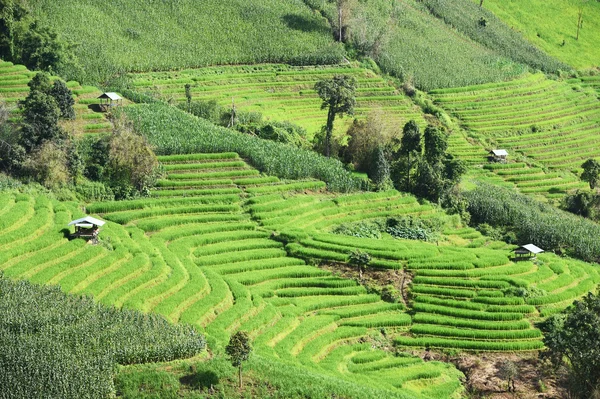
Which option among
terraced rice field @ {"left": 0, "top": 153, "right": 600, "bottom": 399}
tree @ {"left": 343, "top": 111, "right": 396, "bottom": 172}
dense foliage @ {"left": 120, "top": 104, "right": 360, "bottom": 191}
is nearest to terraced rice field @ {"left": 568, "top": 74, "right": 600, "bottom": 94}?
tree @ {"left": 343, "top": 111, "right": 396, "bottom": 172}

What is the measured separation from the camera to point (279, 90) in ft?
370

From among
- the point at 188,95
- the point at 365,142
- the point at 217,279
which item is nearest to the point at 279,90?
the point at 188,95

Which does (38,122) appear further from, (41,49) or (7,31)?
(7,31)

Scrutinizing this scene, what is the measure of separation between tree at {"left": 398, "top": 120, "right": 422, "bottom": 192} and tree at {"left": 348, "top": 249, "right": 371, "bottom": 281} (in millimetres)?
20497

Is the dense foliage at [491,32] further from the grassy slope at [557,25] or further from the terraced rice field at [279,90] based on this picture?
the terraced rice field at [279,90]

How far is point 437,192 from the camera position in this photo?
287 feet

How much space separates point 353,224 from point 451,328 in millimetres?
17941

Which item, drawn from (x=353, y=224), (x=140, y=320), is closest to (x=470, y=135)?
(x=353, y=224)

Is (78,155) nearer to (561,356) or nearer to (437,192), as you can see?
(437,192)

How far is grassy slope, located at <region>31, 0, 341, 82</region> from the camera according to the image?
354ft

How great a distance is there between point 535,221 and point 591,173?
2176cm

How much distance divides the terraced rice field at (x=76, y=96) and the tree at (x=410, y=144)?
92.3 ft

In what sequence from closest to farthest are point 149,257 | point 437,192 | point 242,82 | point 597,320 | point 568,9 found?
point 597,320
point 149,257
point 437,192
point 242,82
point 568,9

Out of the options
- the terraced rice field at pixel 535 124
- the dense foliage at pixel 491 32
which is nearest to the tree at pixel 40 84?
the terraced rice field at pixel 535 124
